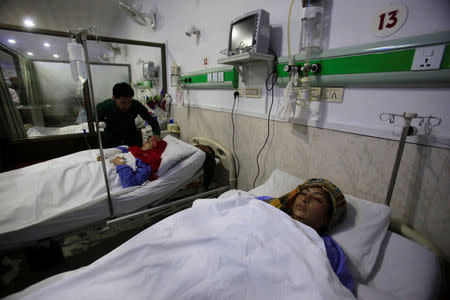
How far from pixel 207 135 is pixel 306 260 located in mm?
1846

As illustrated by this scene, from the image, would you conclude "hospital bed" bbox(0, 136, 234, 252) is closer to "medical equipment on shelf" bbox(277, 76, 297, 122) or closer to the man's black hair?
the man's black hair

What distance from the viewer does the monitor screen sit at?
143 cm

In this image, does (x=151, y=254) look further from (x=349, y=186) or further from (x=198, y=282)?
(x=349, y=186)

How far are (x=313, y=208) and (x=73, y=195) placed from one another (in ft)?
5.26

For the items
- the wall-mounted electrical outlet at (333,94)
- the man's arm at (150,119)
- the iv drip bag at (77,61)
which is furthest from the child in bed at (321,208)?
the man's arm at (150,119)

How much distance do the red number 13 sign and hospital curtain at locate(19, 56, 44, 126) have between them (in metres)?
3.78

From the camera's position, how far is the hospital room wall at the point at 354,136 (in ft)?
3.09

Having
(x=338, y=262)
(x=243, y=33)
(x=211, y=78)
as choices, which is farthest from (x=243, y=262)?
(x=211, y=78)

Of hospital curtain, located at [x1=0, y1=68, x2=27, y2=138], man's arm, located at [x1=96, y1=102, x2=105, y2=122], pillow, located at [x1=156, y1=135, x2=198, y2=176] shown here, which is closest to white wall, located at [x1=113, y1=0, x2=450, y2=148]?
pillow, located at [x1=156, y1=135, x2=198, y2=176]

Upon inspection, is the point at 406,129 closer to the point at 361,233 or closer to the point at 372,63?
the point at 372,63

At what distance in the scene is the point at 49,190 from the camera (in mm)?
1404

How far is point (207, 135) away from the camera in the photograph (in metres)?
2.44

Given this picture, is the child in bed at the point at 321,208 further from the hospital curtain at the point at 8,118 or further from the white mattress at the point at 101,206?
the hospital curtain at the point at 8,118

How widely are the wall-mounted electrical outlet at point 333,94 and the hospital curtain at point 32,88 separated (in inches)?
141
